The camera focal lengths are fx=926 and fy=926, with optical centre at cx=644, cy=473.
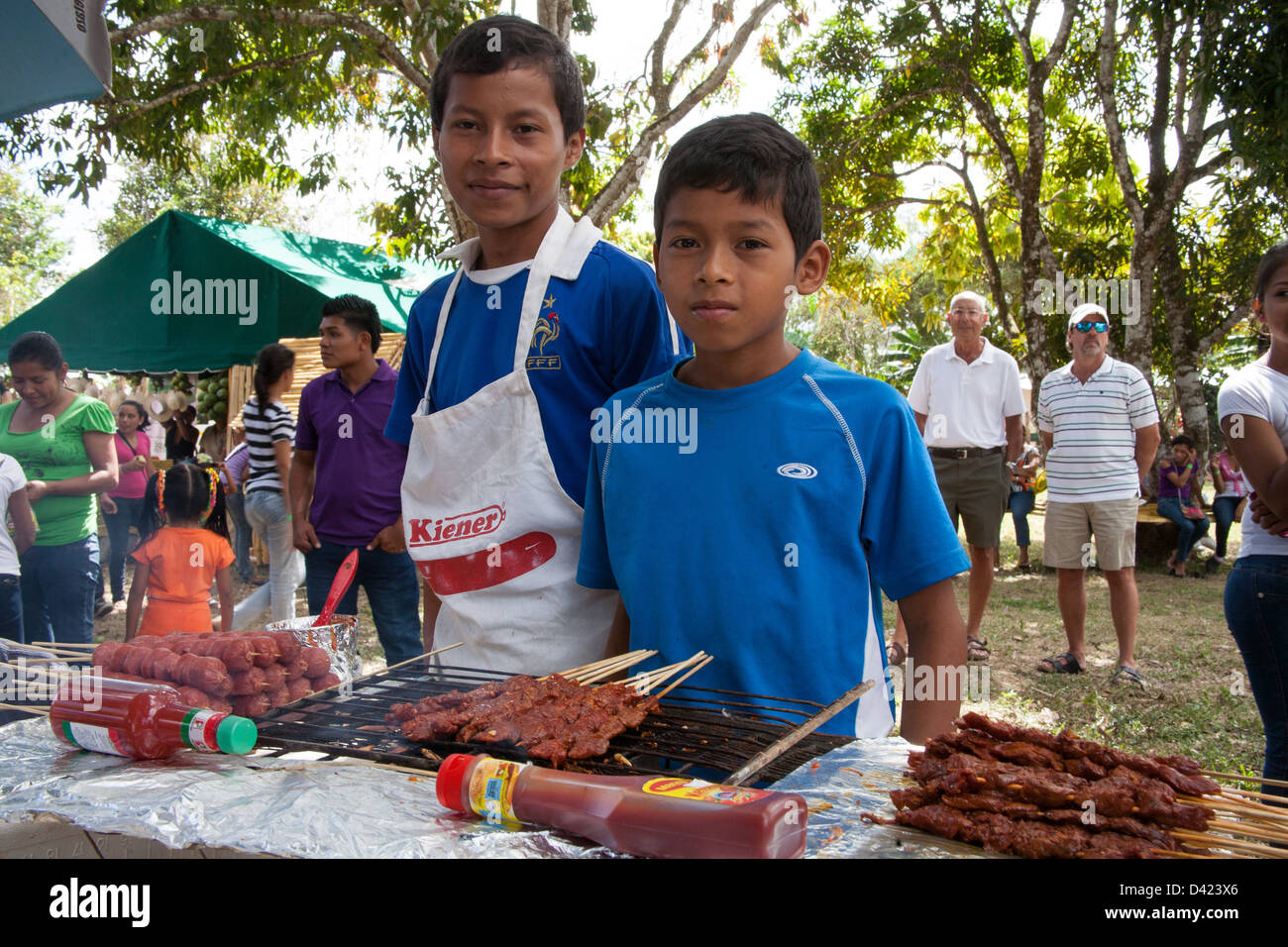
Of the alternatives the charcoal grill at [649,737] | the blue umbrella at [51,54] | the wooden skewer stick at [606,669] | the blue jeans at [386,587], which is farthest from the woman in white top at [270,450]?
the wooden skewer stick at [606,669]

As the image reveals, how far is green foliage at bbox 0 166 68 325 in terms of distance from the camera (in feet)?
135

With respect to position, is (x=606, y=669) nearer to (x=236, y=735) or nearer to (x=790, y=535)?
(x=790, y=535)

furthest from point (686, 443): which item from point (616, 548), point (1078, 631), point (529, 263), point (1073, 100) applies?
point (1073, 100)

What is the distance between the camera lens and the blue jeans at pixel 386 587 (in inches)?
214

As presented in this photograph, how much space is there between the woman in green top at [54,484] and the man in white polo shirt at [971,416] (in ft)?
19.5

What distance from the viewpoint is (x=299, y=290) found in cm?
1144

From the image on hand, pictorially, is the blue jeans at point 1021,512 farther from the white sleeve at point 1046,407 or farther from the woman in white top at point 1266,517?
the woman in white top at point 1266,517

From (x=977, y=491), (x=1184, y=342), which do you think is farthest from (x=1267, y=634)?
(x=1184, y=342)

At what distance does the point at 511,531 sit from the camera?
2291 mm

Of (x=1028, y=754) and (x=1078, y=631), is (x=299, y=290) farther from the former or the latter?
(x=1028, y=754)
